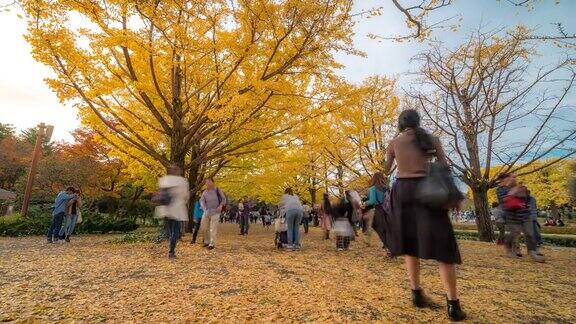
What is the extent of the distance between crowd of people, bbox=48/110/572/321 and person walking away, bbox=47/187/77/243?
0.08ft

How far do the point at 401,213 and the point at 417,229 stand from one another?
187 millimetres

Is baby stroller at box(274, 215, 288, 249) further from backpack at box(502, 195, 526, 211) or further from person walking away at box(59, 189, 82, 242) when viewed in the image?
person walking away at box(59, 189, 82, 242)

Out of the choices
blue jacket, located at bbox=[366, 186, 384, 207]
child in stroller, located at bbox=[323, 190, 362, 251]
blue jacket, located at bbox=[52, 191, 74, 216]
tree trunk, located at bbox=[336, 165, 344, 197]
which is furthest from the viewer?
tree trunk, located at bbox=[336, 165, 344, 197]

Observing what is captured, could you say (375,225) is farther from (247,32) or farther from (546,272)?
(247,32)

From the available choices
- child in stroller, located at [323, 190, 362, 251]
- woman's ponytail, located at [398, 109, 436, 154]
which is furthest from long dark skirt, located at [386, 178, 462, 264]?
child in stroller, located at [323, 190, 362, 251]

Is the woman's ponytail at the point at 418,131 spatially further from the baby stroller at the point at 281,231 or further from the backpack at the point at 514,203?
the baby stroller at the point at 281,231

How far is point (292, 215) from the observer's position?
792cm

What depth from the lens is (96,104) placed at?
27.3ft

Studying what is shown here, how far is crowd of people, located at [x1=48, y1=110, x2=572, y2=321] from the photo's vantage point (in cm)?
263

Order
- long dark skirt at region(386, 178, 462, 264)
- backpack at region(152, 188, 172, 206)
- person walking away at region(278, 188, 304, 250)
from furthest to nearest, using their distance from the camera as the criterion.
Result: person walking away at region(278, 188, 304, 250) → backpack at region(152, 188, 172, 206) → long dark skirt at region(386, 178, 462, 264)

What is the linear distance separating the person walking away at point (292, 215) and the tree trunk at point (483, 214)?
7452 mm

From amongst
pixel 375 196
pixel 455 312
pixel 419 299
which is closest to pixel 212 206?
pixel 375 196

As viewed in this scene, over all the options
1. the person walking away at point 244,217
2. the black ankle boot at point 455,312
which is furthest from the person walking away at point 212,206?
the person walking away at point 244,217

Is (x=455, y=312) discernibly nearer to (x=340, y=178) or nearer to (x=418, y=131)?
(x=418, y=131)
